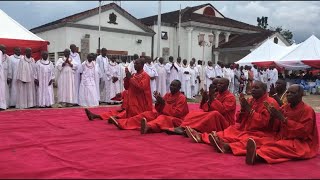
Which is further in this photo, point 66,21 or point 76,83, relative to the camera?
point 66,21

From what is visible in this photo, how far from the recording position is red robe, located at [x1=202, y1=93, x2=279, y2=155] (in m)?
5.17

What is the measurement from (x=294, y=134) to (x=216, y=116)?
166 centimetres

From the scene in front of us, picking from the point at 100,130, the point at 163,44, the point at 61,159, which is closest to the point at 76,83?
the point at 100,130

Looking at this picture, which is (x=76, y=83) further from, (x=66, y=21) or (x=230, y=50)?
(x=230, y=50)

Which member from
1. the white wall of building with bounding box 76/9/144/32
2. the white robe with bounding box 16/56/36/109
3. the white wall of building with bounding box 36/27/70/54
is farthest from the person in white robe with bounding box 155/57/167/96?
the white wall of building with bounding box 76/9/144/32

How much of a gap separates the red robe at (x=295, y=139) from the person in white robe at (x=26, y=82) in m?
7.73

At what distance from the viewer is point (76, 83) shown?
38.7ft

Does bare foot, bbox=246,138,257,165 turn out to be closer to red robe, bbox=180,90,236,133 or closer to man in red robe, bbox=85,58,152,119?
red robe, bbox=180,90,236,133

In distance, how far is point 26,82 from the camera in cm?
1080

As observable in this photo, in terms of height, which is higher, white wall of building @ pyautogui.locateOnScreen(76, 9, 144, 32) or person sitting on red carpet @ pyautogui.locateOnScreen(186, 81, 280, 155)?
white wall of building @ pyautogui.locateOnScreen(76, 9, 144, 32)

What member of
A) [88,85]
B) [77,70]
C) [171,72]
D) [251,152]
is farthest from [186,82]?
[251,152]

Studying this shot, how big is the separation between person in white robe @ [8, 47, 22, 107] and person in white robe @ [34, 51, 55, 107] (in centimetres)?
55

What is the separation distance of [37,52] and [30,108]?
1818 mm

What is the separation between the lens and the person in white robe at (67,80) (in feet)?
37.9
